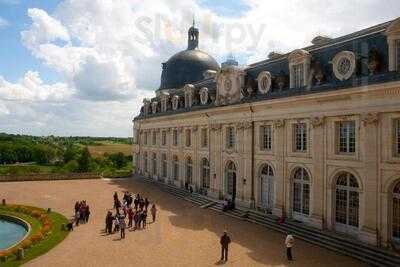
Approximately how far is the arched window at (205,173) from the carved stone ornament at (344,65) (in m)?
18.5

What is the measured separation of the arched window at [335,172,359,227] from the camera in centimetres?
2364

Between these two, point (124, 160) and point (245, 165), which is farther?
point (124, 160)

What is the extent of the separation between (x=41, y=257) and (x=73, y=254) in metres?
1.53

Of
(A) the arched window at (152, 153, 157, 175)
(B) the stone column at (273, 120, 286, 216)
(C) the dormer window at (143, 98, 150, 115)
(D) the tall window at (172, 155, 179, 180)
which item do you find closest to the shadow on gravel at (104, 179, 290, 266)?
(B) the stone column at (273, 120, 286, 216)

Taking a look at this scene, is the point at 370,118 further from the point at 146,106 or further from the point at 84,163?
the point at 84,163

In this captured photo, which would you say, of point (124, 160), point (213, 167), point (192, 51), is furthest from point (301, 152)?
point (124, 160)

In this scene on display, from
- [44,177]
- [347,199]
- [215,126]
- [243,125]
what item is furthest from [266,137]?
[44,177]

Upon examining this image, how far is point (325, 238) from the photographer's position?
77.8 ft

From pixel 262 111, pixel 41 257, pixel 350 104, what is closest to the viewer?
pixel 41 257

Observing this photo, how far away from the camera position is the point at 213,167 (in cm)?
3788

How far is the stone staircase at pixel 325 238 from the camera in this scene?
2030cm

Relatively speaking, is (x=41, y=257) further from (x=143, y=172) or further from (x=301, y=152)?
(x=143, y=172)

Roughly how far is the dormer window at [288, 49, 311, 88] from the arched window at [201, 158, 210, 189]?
48.6ft

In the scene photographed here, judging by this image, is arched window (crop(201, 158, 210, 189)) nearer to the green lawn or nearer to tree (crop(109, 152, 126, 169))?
the green lawn
